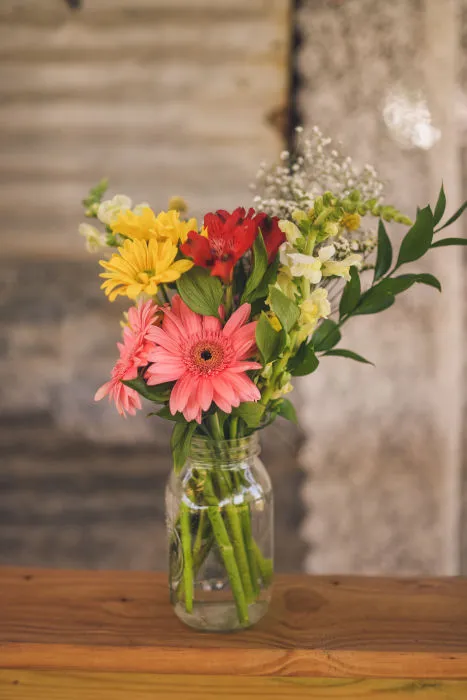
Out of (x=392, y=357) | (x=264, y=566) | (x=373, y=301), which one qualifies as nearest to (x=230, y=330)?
(x=373, y=301)

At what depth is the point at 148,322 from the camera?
0.83m

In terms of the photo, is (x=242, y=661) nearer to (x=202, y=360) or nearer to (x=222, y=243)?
(x=202, y=360)

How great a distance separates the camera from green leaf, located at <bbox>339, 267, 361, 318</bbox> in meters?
0.89

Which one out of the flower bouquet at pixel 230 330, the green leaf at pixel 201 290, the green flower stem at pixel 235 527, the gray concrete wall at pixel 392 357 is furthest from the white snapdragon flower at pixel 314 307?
the gray concrete wall at pixel 392 357

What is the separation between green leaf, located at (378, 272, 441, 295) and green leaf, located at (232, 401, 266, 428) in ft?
0.79

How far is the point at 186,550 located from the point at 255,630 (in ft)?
0.52

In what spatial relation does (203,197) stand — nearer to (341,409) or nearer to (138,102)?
(138,102)

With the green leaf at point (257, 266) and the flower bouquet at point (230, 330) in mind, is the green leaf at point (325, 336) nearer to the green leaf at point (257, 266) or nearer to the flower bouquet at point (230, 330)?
the flower bouquet at point (230, 330)

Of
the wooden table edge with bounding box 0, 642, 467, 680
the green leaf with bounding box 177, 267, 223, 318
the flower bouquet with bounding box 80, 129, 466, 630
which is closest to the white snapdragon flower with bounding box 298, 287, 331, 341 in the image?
the flower bouquet with bounding box 80, 129, 466, 630

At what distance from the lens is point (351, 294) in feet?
2.99

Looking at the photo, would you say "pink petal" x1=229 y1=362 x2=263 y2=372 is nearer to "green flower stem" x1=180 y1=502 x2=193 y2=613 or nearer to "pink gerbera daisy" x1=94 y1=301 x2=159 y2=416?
"pink gerbera daisy" x1=94 y1=301 x2=159 y2=416

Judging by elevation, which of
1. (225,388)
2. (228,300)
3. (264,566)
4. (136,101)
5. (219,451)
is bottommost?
(264,566)

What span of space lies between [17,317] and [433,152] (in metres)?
1.09

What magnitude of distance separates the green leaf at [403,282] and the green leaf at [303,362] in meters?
0.14
